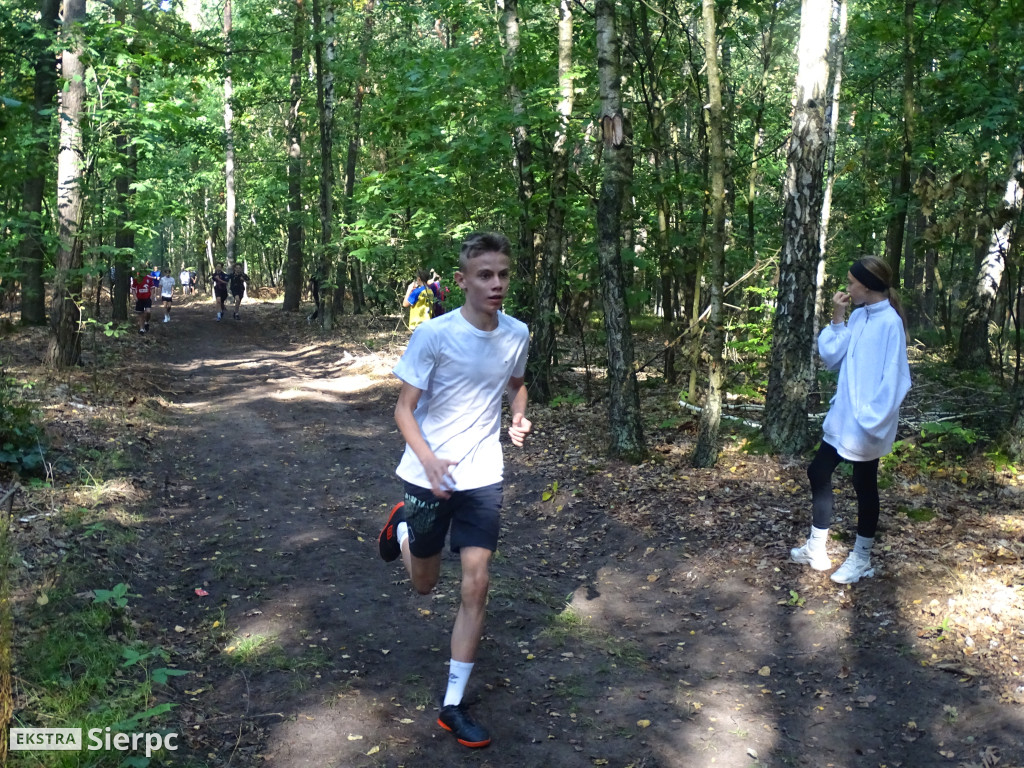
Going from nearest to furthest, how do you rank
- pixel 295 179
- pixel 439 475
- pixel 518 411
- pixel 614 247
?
pixel 439 475
pixel 518 411
pixel 614 247
pixel 295 179

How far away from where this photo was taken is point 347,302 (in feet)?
120

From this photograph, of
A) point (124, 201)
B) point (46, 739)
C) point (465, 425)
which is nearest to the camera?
point (46, 739)

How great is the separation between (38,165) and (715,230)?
400 inches

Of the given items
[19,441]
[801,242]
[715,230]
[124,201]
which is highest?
[124,201]

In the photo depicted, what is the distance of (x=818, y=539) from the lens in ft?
19.5

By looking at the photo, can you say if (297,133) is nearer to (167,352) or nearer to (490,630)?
(167,352)

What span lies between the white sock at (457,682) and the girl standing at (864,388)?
9.64 feet

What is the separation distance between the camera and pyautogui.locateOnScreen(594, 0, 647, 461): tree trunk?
337 inches

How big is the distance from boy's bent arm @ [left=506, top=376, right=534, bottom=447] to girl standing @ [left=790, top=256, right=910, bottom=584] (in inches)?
89.8

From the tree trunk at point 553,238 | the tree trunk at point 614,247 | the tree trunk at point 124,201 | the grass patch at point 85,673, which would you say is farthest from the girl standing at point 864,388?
the tree trunk at point 124,201

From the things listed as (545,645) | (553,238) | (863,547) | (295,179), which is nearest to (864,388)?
(863,547)

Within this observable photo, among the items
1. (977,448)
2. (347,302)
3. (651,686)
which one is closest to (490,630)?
(651,686)

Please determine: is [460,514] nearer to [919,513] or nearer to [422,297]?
[919,513]

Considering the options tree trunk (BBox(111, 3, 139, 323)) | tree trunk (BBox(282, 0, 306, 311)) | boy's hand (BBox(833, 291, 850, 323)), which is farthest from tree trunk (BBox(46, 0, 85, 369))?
tree trunk (BBox(282, 0, 306, 311))
